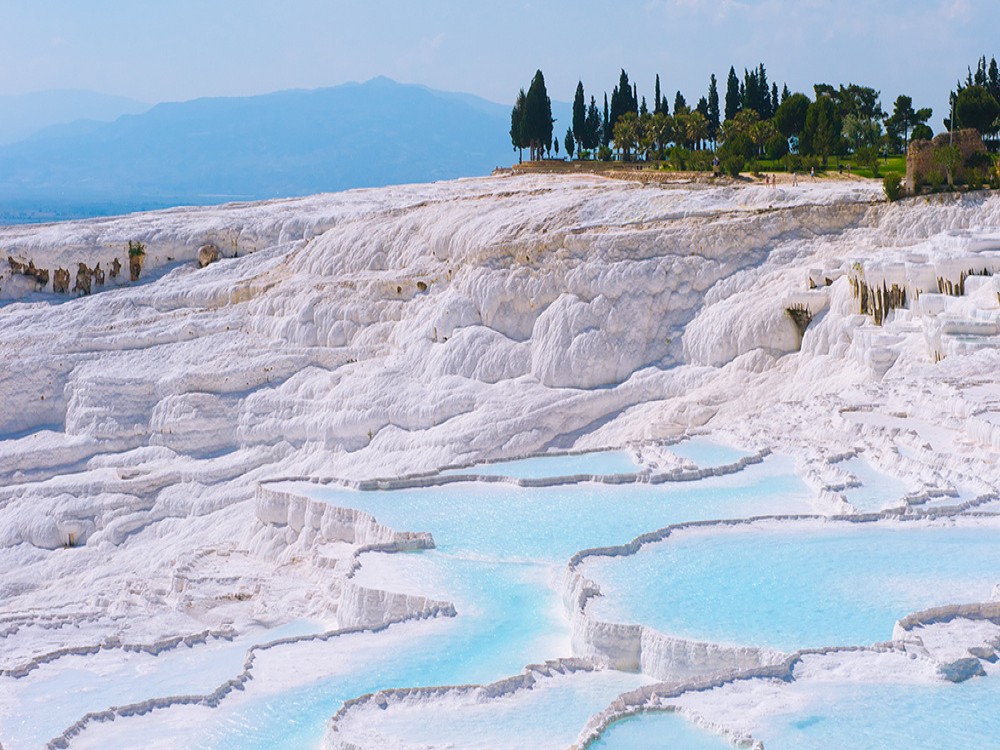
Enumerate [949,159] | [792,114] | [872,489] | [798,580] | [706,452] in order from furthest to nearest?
[792,114] → [949,159] → [706,452] → [872,489] → [798,580]

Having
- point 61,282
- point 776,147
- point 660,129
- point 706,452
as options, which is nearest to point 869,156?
point 776,147

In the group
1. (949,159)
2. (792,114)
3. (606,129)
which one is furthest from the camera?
(606,129)

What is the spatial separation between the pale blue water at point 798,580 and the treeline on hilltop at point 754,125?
1899 centimetres

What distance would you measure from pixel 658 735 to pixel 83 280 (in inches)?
997

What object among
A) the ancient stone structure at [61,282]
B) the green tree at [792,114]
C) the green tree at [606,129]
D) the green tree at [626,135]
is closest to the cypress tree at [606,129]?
the green tree at [606,129]

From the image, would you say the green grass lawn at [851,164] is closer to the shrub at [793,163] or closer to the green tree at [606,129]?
the shrub at [793,163]

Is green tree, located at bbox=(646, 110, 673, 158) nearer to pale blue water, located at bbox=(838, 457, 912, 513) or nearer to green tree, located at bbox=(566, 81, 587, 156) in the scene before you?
green tree, located at bbox=(566, 81, 587, 156)

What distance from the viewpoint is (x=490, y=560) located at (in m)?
13.8

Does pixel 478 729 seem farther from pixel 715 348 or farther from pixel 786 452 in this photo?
pixel 715 348

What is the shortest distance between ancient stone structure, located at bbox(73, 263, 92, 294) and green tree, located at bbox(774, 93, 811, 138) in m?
18.2

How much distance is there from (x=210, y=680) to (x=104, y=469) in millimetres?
14181

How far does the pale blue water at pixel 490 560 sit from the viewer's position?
35.2 feet

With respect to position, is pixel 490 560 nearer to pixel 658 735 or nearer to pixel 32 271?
pixel 658 735

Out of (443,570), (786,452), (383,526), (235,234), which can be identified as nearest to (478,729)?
(443,570)
